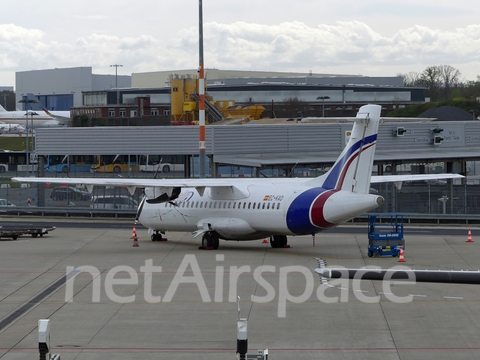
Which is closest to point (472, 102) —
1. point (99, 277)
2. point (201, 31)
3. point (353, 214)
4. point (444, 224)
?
point (444, 224)

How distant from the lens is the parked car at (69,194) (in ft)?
161

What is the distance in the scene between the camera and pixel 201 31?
39750 mm

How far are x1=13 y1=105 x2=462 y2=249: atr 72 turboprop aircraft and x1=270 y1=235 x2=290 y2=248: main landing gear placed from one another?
0.13 feet

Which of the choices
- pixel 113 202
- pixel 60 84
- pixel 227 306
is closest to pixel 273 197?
pixel 227 306

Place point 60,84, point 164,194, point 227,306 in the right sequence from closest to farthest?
point 227,306 < point 164,194 < point 60,84

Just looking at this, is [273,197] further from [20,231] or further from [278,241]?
[20,231]

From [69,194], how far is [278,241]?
21.8 meters

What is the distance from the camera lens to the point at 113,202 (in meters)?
48.6

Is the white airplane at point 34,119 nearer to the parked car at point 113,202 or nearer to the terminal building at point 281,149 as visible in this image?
the terminal building at point 281,149

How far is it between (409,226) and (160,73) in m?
110

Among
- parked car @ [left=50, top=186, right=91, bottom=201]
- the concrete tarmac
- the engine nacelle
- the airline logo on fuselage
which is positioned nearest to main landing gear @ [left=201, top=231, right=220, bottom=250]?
the concrete tarmac

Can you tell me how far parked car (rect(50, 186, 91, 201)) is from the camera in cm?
4919

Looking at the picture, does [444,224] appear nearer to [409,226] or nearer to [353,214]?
[409,226]

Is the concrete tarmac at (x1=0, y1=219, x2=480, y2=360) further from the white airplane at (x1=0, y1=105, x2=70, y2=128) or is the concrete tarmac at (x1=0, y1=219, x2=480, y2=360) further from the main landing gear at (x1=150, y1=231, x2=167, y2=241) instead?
the white airplane at (x1=0, y1=105, x2=70, y2=128)
